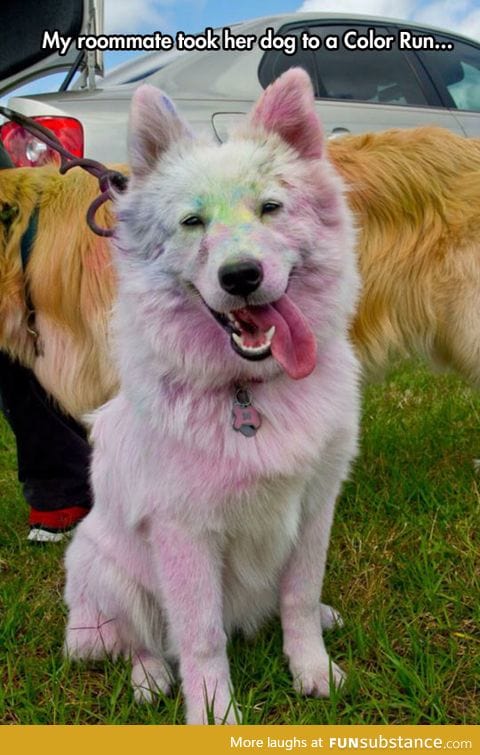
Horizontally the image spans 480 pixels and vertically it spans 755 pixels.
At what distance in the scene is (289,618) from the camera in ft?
5.98

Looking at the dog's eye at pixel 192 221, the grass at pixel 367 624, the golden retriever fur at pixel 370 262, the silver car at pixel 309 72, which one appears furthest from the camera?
the silver car at pixel 309 72

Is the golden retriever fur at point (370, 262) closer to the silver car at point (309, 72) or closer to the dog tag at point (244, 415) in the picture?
the silver car at point (309, 72)

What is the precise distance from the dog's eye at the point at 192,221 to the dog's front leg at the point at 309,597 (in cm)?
68

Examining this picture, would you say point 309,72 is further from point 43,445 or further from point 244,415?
point 244,415

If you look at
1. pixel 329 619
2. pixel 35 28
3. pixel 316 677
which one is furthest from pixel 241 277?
pixel 35 28

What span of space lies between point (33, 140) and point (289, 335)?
1.98 m

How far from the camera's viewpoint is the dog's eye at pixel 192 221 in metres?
1.50

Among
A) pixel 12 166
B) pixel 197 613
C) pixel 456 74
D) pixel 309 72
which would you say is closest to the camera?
pixel 197 613

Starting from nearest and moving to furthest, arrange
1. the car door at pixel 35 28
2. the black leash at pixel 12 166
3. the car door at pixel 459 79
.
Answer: the black leash at pixel 12 166, the car door at pixel 35 28, the car door at pixel 459 79

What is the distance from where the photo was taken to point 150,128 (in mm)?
1595

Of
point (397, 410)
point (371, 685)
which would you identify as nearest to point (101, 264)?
point (371, 685)

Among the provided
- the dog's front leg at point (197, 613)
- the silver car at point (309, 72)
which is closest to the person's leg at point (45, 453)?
the silver car at point (309, 72)

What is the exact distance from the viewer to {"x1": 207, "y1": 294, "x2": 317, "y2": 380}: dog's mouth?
4.93 feet

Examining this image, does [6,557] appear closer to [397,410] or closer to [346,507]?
[346,507]
